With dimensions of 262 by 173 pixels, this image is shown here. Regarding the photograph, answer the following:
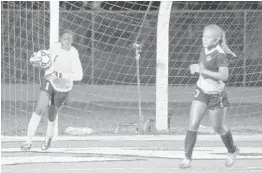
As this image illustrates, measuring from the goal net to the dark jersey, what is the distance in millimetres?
5961

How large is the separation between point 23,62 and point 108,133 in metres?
3.97

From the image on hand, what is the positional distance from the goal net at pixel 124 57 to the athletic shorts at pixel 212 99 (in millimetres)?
5918

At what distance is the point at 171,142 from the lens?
548 inches

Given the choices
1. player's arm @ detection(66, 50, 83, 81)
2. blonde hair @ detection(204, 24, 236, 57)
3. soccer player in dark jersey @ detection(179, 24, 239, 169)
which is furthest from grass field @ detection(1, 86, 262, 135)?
blonde hair @ detection(204, 24, 236, 57)

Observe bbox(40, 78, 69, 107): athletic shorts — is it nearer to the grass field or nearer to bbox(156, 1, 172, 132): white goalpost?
the grass field

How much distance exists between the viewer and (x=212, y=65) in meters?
9.90

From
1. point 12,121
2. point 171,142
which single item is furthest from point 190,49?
point 171,142

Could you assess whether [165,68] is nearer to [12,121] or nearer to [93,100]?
[12,121]

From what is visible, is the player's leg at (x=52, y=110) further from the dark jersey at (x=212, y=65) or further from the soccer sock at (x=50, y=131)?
the dark jersey at (x=212, y=65)

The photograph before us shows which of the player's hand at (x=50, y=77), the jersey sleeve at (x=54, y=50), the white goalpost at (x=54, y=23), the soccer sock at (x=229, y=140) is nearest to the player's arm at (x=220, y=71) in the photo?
the soccer sock at (x=229, y=140)

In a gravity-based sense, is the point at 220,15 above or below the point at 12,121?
above

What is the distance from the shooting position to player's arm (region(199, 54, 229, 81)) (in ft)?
32.0

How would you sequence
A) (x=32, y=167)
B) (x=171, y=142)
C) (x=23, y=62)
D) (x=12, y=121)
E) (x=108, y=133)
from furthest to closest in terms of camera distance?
(x=23, y=62)
(x=12, y=121)
(x=108, y=133)
(x=171, y=142)
(x=32, y=167)

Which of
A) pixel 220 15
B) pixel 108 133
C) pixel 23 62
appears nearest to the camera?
pixel 108 133
